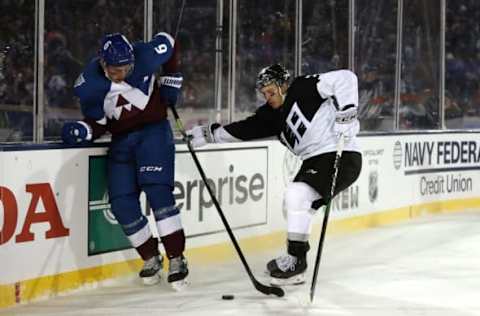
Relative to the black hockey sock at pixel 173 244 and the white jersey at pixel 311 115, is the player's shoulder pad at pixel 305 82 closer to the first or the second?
the white jersey at pixel 311 115

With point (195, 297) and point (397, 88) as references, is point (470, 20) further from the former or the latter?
point (195, 297)

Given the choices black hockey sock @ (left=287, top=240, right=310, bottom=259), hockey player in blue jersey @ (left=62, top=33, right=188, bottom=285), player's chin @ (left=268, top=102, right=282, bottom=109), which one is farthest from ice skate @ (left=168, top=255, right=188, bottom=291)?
player's chin @ (left=268, top=102, right=282, bottom=109)

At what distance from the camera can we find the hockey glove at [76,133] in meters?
4.56

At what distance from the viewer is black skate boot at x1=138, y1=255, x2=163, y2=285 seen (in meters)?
4.79

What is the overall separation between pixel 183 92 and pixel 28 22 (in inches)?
68.4

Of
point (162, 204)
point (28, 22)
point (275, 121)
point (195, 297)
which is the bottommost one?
point (195, 297)

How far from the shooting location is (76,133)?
4555 millimetres

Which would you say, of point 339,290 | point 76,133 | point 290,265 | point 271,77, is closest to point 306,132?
point 271,77

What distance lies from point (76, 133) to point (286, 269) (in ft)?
3.88

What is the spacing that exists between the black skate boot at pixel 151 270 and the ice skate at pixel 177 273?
0.39 feet

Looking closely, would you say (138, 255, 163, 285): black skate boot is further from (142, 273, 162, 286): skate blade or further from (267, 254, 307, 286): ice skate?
(267, 254, 307, 286): ice skate

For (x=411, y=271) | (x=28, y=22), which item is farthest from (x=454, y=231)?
(x=28, y=22)

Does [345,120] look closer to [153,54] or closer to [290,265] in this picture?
[290,265]

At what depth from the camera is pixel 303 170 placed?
488 cm
